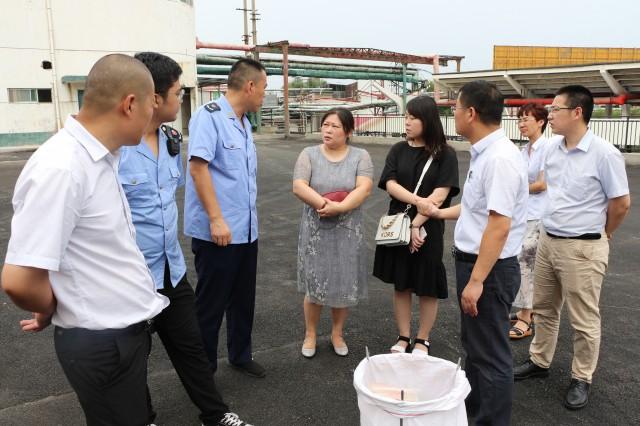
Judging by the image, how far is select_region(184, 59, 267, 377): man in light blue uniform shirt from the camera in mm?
3072

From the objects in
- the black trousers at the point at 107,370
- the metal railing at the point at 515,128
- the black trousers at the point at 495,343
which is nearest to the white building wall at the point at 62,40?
the metal railing at the point at 515,128

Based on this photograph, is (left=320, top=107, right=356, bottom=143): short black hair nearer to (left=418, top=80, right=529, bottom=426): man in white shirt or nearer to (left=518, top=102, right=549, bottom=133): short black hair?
(left=418, top=80, right=529, bottom=426): man in white shirt

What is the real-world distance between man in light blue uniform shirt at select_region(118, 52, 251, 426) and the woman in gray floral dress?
110cm

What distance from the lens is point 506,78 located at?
23.3 m

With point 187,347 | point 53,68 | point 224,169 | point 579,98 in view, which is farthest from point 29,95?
point 579,98

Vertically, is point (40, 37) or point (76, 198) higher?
point (40, 37)

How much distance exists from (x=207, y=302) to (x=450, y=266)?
3.39 m

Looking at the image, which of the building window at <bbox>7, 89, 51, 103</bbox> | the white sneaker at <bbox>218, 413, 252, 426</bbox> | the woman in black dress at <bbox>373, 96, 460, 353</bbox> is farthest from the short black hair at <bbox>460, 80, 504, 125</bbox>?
the building window at <bbox>7, 89, 51, 103</bbox>

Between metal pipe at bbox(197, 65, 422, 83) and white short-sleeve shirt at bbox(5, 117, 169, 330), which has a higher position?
metal pipe at bbox(197, 65, 422, 83)

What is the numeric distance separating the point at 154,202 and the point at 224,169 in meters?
0.70

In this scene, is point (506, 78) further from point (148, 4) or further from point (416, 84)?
point (416, 84)

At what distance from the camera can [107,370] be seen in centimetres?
180

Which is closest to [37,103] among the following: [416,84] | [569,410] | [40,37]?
[40,37]

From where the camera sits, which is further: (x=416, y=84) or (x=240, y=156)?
(x=416, y=84)
